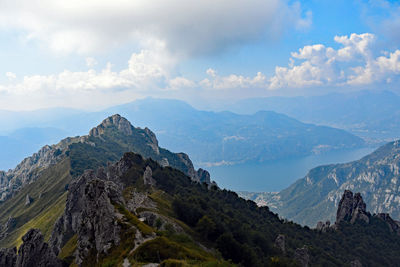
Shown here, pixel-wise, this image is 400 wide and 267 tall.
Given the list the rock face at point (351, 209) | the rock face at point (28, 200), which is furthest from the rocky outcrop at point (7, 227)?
the rock face at point (351, 209)

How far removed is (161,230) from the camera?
1971 inches

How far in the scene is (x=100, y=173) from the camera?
122 metres

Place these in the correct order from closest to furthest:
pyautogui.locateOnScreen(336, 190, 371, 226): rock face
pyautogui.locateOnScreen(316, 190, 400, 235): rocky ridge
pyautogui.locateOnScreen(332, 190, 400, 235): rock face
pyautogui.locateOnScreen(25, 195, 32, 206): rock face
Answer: pyautogui.locateOnScreen(316, 190, 400, 235): rocky ridge < pyautogui.locateOnScreen(332, 190, 400, 235): rock face < pyautogui.locateOnScreen(336, 190, 371, 226): rock face < pyautogui.locateOnScreen(25, 195, 32, 206): rock face

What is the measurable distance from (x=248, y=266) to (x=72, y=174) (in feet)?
531

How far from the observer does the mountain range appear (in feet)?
130

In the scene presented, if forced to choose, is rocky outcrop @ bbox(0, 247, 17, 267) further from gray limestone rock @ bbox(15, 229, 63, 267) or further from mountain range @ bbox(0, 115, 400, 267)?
gray limestone rock @ bbox(15, 229, 63, 267)

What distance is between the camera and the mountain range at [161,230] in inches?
1556

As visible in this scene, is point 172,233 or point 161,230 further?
point 161,230

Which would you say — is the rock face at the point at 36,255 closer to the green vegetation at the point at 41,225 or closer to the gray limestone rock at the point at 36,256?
the gray limestone rock at the point at 36,256

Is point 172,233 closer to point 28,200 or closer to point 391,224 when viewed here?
point 391,224

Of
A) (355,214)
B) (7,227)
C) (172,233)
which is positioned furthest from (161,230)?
(7,227)

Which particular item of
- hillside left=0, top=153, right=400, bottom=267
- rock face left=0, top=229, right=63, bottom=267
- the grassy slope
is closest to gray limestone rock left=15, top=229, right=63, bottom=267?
rock face left=0, top=229, right=63, bottom=267

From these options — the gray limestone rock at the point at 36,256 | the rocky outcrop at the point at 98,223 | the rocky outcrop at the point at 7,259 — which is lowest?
the rocky outcrop at the point at 7,259

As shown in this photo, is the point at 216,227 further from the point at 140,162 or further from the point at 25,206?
the point at 25,206
